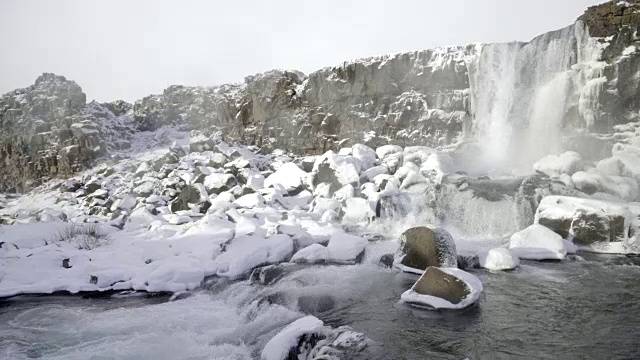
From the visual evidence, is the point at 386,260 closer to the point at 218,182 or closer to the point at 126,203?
the point at 218,182

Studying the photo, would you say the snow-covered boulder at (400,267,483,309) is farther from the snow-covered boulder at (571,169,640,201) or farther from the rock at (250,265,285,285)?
the snow-covered boulder at (571,169,640,201)

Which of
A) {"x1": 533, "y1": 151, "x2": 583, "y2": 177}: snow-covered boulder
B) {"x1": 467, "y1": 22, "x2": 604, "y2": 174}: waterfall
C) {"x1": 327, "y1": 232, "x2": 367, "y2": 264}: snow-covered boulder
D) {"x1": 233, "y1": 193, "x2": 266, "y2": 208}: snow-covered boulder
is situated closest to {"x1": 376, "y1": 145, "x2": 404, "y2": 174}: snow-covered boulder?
{"x1": 467, "y1": 22, "x2": 604, "y2": 174}: waterfall

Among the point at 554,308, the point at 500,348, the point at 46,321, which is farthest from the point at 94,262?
the point at 554,308

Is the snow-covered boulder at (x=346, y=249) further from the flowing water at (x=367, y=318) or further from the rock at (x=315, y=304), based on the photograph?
the rock at (x=315, y=304)

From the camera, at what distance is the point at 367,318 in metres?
7.60

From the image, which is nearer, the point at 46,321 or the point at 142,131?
the point at 46,321

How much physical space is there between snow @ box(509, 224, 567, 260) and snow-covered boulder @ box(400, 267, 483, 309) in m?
3.52

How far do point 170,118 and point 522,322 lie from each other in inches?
1395

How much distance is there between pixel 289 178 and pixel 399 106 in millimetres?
8758

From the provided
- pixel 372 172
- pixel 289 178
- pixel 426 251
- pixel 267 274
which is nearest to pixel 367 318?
pixel 426 251

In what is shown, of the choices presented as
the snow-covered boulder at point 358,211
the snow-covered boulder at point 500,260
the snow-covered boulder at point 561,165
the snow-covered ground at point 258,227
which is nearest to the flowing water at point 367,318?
the snow-covered ground at point 258,227

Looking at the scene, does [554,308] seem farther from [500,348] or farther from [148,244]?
[148,244]

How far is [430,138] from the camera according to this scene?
22594mm

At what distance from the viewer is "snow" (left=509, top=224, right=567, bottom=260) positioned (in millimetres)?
10688
